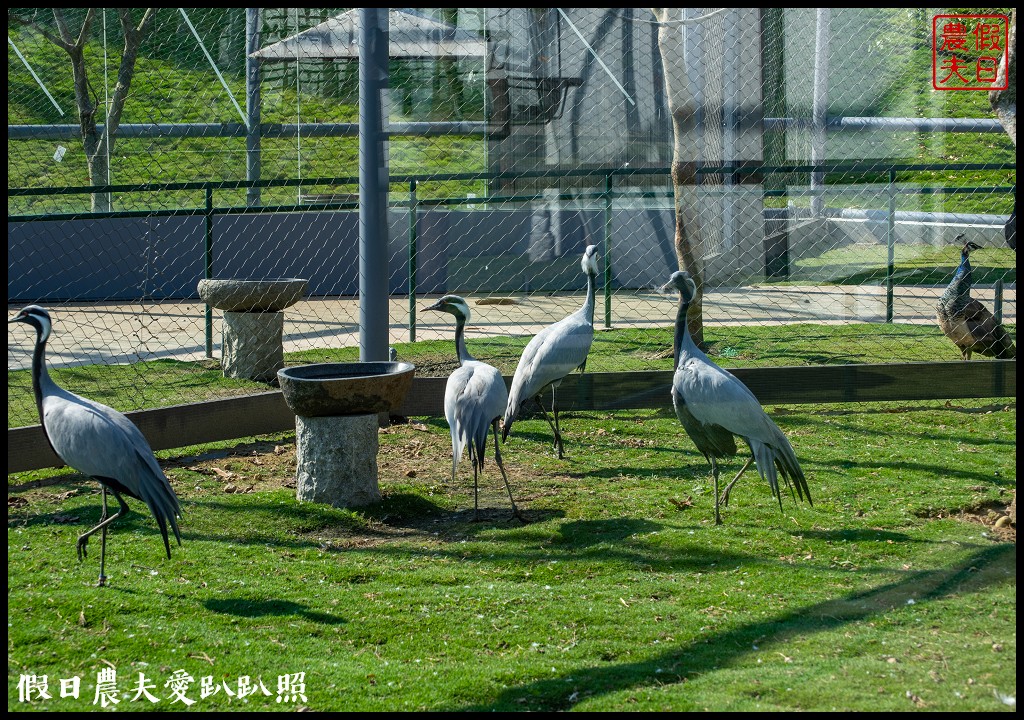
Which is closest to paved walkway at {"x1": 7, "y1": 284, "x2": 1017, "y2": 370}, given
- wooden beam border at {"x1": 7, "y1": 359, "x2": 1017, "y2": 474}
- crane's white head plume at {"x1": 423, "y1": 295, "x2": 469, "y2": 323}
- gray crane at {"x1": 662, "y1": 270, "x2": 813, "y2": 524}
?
wooden beam border at {"x1": 7, "y1": 359, "x2": 1017, "y2": 474}

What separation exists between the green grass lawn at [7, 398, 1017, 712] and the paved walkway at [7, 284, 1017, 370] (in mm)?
3639

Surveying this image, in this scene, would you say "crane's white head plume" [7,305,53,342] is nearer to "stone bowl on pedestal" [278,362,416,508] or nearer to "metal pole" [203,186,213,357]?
"stone bowl on pedestal" [278,362,416,508]

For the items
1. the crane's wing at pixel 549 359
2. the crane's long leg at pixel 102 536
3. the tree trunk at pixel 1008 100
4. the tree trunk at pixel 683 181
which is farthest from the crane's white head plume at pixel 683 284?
the crane's long leg at pixel 102 536

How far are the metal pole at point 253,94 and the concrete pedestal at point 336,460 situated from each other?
5.91 m

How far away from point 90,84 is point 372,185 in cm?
638

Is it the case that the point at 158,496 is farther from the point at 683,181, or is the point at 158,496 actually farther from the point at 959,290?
the point at 959,290

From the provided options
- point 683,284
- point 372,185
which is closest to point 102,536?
point 372,185

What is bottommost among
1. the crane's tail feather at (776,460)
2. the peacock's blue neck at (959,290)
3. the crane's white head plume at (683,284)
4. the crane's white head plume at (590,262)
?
the crane's tail feather at (776,460)

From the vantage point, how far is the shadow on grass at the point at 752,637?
3.39m

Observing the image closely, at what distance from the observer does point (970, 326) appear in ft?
26.8

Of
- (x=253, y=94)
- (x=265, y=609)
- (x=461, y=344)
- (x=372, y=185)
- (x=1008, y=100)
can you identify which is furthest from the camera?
(x=253, y=94)

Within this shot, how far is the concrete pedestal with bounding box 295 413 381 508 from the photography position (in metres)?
5.43

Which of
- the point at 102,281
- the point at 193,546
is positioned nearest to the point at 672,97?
the point at 193,546

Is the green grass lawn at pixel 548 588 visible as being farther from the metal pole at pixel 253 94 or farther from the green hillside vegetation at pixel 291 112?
the metal pole at pixel 253 94
